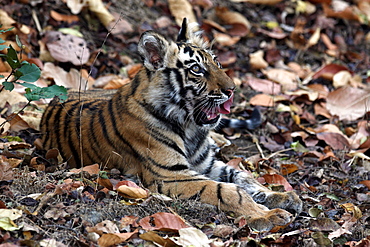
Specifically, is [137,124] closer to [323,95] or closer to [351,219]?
[351,219]

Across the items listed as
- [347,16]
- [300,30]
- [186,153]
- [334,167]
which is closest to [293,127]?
[334,167]

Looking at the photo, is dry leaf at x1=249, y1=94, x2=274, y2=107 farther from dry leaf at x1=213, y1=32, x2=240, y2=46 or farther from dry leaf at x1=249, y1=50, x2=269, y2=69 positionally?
dry leaf at x1=213, y1=32, x2=240, y2=46

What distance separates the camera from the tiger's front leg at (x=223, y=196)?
12.5 feet

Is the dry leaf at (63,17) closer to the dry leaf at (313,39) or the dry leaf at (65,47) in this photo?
the dry leaf at (65,47)

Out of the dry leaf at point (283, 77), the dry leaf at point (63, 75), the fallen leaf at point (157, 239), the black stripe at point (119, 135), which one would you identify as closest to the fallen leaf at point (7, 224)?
the fallen leaf at point (157, 239)

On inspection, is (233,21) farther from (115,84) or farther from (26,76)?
(26,76)

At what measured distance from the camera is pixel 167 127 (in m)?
4.48

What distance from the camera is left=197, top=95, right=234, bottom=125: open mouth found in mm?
4516

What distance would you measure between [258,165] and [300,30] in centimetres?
414

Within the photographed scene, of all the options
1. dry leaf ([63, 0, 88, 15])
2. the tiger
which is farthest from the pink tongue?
dry leaf ([63, 0, 88, 15])

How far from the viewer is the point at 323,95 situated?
6.89m

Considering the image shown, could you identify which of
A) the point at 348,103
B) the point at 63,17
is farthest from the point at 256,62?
the point at 63,17

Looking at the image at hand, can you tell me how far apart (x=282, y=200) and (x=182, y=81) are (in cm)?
129

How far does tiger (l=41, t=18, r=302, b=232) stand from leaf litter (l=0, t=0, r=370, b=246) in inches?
6.8
